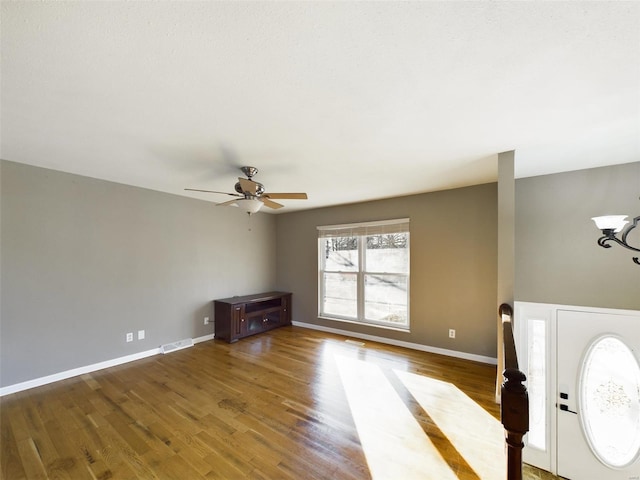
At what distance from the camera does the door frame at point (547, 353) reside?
7.52 feet

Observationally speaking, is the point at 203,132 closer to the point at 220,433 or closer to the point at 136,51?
the point at 136,51

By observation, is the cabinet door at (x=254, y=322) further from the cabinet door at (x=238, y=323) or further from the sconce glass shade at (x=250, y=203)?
the sconce glass shade at (x=250, y=203)

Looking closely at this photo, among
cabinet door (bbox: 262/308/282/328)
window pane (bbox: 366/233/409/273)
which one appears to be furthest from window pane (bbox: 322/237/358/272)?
cabinet door (bbox: 262/308/282/328)

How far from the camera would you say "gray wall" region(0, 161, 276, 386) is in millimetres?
2719

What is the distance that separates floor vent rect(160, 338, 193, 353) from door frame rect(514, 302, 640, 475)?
4.35 m

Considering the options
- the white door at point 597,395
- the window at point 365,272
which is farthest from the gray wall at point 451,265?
the white door at point 597,395

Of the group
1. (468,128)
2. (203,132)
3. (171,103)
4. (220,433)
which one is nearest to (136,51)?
(171,103)

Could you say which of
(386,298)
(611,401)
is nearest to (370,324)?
(386,298)

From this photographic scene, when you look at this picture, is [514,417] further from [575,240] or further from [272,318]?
[272,318]

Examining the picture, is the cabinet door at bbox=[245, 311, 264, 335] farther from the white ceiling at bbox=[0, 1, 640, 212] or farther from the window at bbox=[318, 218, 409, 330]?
the white ceiling at bbox=[0, 1, 640, 212]

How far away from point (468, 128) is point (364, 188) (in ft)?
6.02

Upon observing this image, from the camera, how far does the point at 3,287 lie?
2635mm

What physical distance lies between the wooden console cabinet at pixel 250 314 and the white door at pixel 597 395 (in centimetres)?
409

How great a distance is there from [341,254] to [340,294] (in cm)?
77
